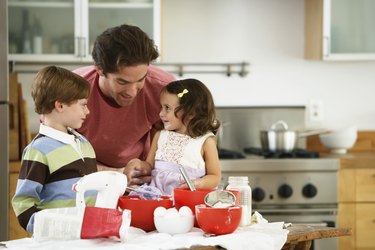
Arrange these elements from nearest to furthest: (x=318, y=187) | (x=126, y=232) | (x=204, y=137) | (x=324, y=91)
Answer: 1. (x=126, y=232)
2. (x=204, y=137)
3. (x=318, y=187)
4. (x=324, y=91)

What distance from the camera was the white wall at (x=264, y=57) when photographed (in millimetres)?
5234

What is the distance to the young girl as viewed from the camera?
2.93 meters

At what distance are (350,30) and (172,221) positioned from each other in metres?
3.15

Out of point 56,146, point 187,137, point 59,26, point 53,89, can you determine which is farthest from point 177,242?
point 59,26

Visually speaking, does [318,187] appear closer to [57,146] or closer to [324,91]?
[324,91]

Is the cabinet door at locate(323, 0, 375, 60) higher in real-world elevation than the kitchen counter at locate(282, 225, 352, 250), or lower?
higher

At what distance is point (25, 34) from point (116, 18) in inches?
21.5

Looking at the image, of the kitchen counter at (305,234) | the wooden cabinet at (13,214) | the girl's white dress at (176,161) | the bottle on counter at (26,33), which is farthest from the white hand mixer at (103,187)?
the bottle on counter at (26,33)

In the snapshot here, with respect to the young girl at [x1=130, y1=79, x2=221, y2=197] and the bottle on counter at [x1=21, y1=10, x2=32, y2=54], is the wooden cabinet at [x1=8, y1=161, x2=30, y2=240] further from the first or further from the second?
the young girl at [x1=130, y1=79, x2=221, y2=197]

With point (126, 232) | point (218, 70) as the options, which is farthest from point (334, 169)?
point (126, 232)

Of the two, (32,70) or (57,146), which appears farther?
(32,70)

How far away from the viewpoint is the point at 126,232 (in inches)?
83.9

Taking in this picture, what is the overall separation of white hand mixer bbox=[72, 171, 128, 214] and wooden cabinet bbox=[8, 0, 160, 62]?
108 inches

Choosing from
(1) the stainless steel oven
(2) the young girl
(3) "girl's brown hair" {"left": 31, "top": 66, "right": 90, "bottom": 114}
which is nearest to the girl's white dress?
(2) the young girl
